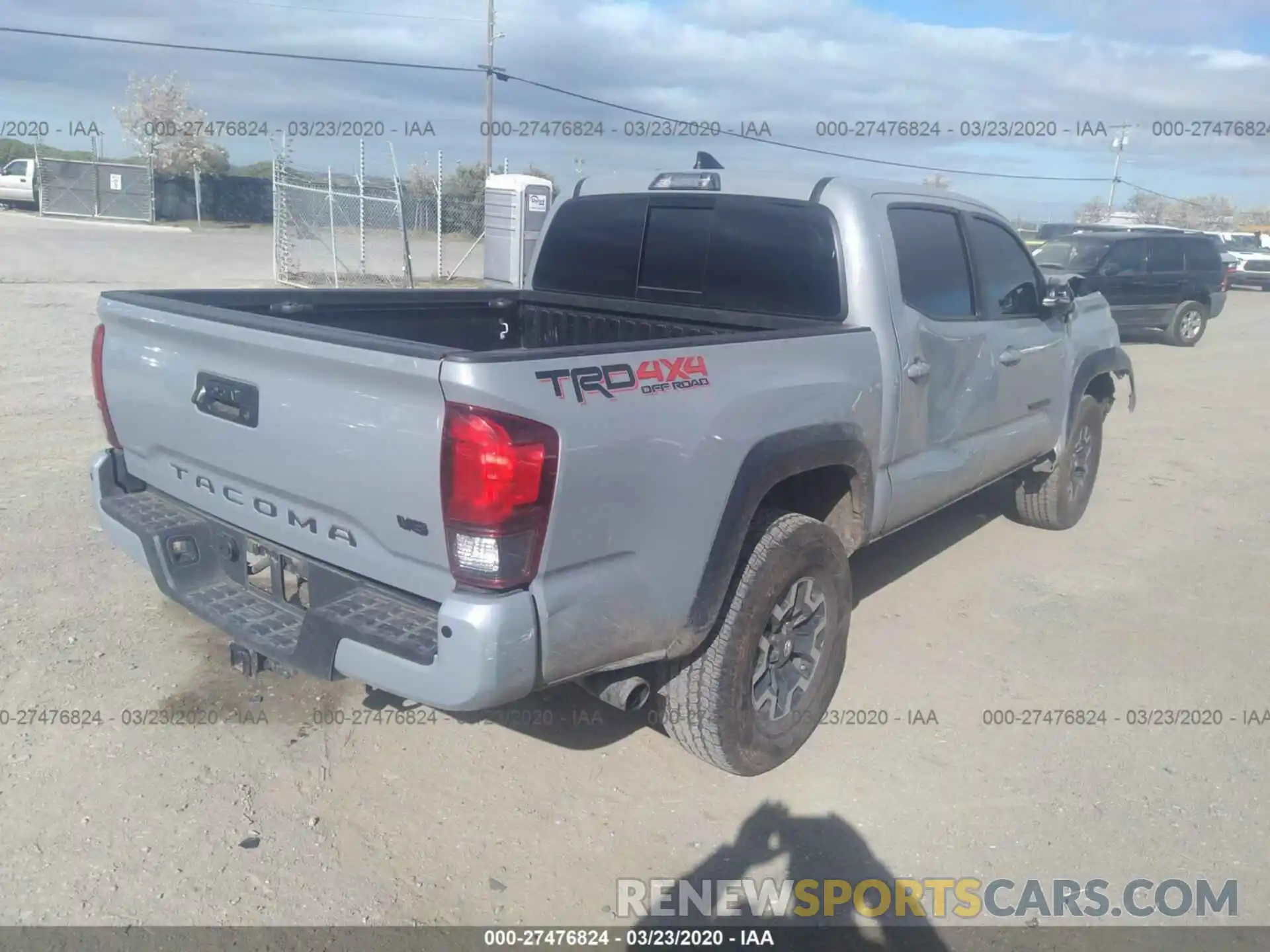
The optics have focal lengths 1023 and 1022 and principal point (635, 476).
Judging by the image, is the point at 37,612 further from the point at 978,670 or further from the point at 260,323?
the point at 978,670

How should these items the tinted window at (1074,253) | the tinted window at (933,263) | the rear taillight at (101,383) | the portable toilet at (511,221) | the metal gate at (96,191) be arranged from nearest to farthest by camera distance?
the rear taillight at (101,383) → the tinted window at (933,263) → the tinted window at (1074,253) → the portable toilet at (511,221) → the metal gate at (96,191)

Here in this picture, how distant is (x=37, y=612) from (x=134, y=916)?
214 cm

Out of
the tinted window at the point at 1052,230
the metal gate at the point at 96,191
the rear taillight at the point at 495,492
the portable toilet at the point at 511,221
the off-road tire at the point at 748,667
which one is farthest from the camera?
the metal gate at the point at 96,191

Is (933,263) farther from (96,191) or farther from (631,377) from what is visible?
A: (96,191)

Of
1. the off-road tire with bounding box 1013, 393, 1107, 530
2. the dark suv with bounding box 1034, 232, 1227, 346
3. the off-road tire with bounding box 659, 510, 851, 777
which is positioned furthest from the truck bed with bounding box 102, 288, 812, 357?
the dark suv with bounding box 1034, 232, 1227, 346

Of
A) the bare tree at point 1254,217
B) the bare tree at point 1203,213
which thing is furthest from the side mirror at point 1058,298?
the bare tree at point 1254,217

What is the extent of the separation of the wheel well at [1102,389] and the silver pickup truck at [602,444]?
162cm

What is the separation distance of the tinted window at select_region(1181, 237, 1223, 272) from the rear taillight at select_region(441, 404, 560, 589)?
17.2 metres

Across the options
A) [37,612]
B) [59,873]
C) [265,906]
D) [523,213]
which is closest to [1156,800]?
[265,906]

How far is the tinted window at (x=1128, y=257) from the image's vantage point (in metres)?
15.9

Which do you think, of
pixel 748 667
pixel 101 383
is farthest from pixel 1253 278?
pixel 101 383

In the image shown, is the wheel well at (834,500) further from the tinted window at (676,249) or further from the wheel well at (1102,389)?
the wheel well at (1102,389)

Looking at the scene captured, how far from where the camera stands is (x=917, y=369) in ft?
13.6

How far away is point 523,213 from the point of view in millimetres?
15992
